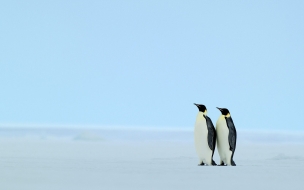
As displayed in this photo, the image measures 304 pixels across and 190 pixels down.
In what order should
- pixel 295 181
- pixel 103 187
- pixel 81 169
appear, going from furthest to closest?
pixel 81 169, pixel 295 181, pixel 103 187

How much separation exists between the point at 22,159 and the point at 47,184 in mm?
2327

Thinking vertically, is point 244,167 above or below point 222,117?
below

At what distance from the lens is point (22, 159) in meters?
7.96

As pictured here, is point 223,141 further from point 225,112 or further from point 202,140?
point 225,112

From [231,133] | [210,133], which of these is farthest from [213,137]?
[231,133]

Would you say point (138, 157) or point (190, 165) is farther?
point (138, 157)

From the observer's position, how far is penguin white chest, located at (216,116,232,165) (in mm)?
7645

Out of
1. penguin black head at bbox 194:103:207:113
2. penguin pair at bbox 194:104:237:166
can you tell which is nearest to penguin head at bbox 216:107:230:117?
penguin pair at bbox 194:104:237:166

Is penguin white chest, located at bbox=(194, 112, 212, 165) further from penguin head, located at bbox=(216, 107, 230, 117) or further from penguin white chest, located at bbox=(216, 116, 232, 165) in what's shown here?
penguin head, located at bbox=(216, 107, 230, 117)

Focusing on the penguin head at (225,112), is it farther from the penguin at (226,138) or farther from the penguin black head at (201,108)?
the penguin black head at (201,108)

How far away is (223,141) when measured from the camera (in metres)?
7.67

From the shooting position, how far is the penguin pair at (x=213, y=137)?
7648 millimetres

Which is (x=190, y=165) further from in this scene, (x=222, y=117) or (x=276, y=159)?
(x=276, y=159)

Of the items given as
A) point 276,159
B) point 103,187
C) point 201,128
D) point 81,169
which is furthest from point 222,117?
point 103,187
